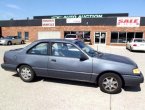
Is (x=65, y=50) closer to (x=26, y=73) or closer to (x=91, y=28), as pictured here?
(x=26, y=73)

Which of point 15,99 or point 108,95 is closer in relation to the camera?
point 15,99

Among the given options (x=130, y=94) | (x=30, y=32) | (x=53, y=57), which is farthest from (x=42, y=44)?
(x=30, y=32)

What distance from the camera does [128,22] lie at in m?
30.8

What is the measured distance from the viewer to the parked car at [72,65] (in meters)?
6.27

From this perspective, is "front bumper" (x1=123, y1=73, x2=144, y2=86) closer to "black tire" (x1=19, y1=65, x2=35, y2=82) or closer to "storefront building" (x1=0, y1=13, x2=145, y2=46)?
"black tire" (x1=19, y1=65, x2=35, y2=82)

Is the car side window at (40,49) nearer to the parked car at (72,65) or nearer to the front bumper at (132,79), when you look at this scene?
the parked car at (72,65)

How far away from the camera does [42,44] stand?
23.8 ft

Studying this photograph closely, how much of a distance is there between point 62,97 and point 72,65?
117 centimetres

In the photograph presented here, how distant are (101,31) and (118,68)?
26.6 metres

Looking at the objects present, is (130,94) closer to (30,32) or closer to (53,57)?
(53,57)

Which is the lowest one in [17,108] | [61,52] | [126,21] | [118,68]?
[17,108]

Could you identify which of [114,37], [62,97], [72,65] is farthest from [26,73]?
[114,37]

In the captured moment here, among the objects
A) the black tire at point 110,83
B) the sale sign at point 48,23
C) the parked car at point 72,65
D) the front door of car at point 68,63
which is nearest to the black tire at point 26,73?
the parked car at point 72,65

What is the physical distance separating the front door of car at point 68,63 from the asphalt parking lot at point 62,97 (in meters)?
0.43
